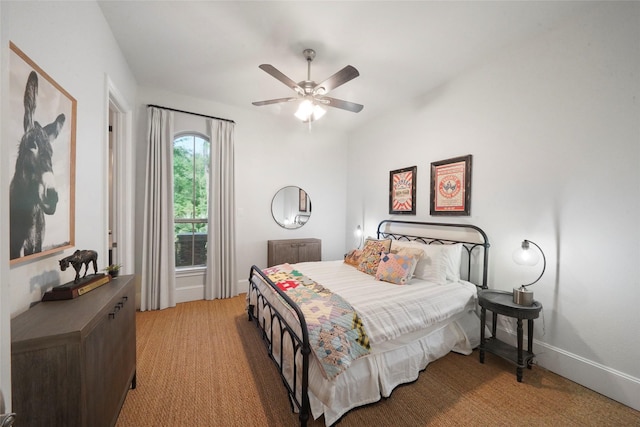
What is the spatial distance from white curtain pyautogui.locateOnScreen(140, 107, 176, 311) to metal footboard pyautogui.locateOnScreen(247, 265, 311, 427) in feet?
4.67

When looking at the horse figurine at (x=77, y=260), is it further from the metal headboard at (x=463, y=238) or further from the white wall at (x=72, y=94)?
the metal headboard at (x=463, y=238)

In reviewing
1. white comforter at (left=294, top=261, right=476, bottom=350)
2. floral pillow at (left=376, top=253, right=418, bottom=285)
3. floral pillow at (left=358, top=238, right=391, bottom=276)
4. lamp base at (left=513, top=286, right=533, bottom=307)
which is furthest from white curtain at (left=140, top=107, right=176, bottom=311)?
lamp base at (left=513, top=286, right=533, bottom=307)

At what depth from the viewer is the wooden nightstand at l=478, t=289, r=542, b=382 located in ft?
6.38

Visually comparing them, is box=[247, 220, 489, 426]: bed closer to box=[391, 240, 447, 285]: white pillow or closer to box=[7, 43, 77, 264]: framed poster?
box=[391, 240, 447, 285]: white pillow

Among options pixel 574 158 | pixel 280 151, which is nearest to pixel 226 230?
pixel 280 151

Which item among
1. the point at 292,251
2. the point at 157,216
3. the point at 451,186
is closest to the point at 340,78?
the point at 451,186

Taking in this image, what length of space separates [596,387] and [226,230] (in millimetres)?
4139

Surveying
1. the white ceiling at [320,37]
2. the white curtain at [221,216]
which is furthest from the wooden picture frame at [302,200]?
the white ceiling at [320,37]

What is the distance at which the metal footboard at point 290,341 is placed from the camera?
147 centimetres

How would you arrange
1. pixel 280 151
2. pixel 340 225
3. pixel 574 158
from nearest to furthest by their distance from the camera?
pixel 574 158
pixel 280 151
pixel 340 225

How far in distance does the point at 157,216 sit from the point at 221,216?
808mm

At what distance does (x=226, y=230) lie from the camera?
144 inches

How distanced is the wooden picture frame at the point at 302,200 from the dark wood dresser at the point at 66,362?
A: 3.30 meters

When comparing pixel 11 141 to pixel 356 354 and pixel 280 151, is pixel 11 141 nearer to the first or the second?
pixel 356 354
